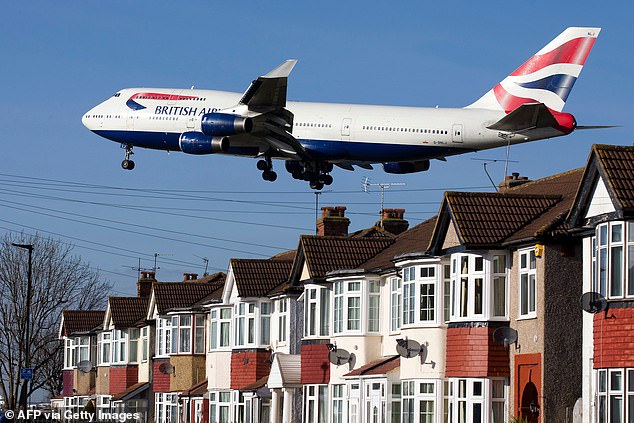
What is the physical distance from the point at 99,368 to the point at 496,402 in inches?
1882

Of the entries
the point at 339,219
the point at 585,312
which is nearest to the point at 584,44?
the point at 339,219

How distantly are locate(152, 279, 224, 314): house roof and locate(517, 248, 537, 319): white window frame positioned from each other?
3302 cm

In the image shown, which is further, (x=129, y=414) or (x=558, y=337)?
(x=129, y=414)

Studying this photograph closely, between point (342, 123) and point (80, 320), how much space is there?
36.3 m

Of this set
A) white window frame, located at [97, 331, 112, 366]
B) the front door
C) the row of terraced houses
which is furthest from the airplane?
white window frame, located at [97, 331, 112, 366]

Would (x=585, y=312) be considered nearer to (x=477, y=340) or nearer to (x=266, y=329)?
(x=477, y=340)

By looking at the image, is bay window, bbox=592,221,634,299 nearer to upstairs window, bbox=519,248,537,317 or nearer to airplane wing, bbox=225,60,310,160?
upstairs window, bbox=519,248,537,317

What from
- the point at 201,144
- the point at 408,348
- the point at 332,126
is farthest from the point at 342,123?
the point at 408,348

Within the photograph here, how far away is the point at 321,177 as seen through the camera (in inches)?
2488

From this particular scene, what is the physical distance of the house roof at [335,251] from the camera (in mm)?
50031

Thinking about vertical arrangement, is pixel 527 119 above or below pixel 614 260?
above

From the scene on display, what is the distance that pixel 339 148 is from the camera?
196 feet

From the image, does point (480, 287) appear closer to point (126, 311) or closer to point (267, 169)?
point (267, 169)

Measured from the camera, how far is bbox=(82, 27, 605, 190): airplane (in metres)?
56.1
